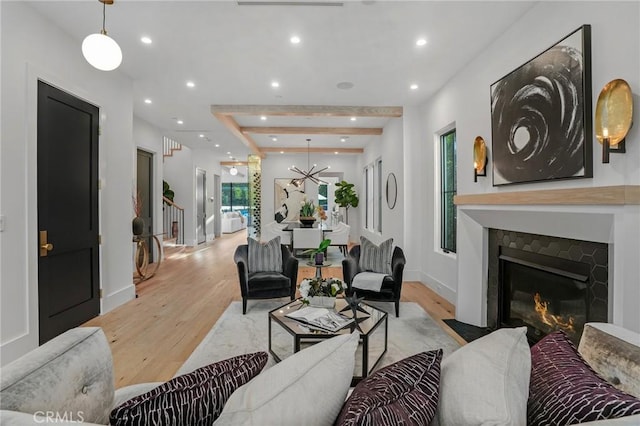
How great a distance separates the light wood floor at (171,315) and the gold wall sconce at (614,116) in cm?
205

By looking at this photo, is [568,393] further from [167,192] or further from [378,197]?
[167,192]

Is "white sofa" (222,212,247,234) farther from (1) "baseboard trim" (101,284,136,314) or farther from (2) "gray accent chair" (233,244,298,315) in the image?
(2) "gray accent chair" (233,244,298,315)

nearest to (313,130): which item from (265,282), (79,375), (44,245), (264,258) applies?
(264,258)

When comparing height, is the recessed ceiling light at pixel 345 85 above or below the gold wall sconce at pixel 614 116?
above

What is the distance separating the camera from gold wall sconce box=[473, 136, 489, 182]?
137 inches

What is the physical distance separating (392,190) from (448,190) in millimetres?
1572

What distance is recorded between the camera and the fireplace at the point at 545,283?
2260 mm

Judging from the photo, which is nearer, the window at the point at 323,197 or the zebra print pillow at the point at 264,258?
the zebra print pillow at the point at 264,258

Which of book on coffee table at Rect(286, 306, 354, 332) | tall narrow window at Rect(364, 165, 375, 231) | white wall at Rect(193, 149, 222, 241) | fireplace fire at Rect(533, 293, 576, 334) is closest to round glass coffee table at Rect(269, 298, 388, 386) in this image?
book on coffee table at Rect(286, 306, 354, 332)

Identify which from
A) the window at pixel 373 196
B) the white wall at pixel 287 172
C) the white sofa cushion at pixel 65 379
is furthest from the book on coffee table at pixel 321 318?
the white wall at pixel 287 172

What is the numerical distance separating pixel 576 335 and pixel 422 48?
3022 millimetres

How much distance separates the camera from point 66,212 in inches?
132

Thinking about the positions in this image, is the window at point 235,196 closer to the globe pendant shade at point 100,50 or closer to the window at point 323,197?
the window at point 323,197

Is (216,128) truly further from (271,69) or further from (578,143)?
(578,143)
